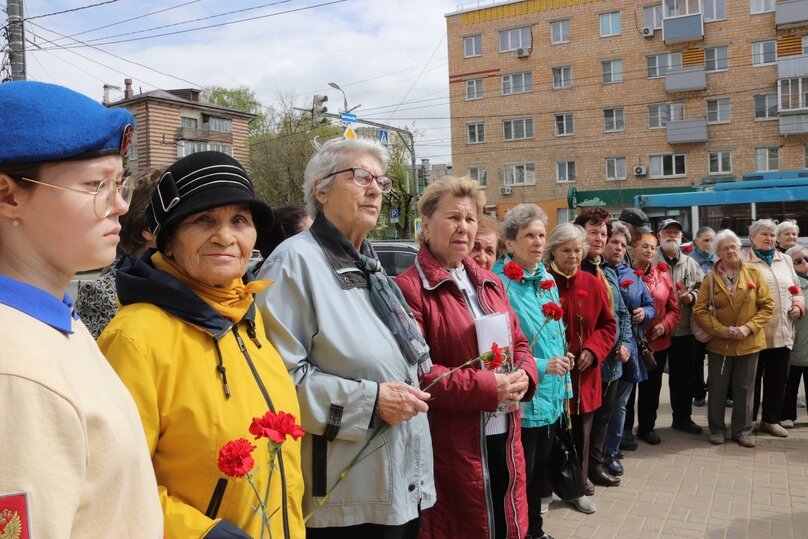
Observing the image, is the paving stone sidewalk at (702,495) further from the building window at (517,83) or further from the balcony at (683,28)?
the building window at (517,83)

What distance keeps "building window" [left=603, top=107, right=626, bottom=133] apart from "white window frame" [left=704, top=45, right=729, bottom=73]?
191 inches

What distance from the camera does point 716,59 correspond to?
3453cm

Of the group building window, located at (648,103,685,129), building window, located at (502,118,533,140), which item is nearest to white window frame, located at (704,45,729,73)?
building window, located at (648,103,685,129)

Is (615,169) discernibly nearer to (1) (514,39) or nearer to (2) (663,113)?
(2) (663,113)

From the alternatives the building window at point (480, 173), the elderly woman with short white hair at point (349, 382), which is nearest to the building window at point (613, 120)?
the building window at point (480, 173)

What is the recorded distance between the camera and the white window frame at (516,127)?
38750mm

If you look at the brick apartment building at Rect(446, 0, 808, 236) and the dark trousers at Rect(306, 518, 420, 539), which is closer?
the dark trousers at Rect(306, 518, 420, 539)

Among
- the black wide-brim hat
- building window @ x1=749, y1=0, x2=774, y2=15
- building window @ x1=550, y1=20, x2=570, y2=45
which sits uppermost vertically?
building window @ x1=550, y1=20, x2=570, y2=45

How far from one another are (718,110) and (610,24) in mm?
7744

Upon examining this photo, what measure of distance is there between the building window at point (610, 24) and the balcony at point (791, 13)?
25.8 ft

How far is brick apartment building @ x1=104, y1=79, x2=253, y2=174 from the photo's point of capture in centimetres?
4150

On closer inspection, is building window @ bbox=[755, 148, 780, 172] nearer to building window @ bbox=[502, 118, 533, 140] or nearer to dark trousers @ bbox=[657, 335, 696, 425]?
building window @ bbox=[502, 118, 533, 140]

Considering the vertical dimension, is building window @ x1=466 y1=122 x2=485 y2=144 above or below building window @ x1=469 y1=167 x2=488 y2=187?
above

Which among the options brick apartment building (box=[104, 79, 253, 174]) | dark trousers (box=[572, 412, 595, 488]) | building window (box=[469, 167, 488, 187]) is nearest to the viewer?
dark trousers (box=[572, 412, 595, 488])
